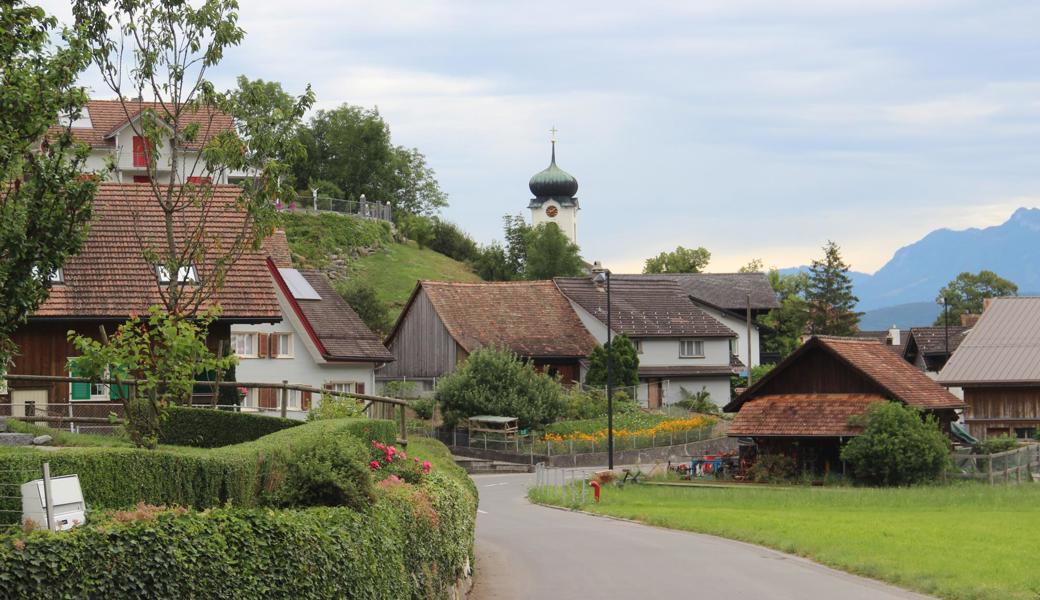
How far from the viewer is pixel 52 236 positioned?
63.7 ft

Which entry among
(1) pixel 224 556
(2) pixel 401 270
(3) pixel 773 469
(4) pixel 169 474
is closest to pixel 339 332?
(3) pixel 773 469

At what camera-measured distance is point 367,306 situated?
8494cm

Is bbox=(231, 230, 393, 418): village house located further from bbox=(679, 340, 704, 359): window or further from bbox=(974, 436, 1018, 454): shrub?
bbox=(974, 436, 1018, 454): shrub

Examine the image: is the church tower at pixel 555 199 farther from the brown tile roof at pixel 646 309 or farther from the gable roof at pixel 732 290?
the brown tile roof at pixel 646 309

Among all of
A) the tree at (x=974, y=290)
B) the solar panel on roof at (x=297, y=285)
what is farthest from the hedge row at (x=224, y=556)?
the tree at (x=974, y=290)

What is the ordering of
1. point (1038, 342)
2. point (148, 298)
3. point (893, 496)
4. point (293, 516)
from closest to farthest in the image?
point (293, 516)
point (148, 298)
point (893, 496)
point (1038, 342)

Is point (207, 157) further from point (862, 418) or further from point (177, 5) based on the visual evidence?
point (862, 418)

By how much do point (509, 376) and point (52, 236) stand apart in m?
45.1

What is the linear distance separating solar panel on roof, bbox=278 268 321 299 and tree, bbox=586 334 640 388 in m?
18.5

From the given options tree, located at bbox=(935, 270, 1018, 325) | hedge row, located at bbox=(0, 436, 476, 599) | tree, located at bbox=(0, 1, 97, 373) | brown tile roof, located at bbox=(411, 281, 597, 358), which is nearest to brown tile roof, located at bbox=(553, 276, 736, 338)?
brown tile roof, located at bbox=(411, 281, 597, 358)

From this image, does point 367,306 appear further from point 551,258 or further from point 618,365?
point 551,258

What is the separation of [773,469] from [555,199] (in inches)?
3731

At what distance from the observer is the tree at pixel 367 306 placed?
278 feet

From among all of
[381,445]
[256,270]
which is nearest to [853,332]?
[256,270]
